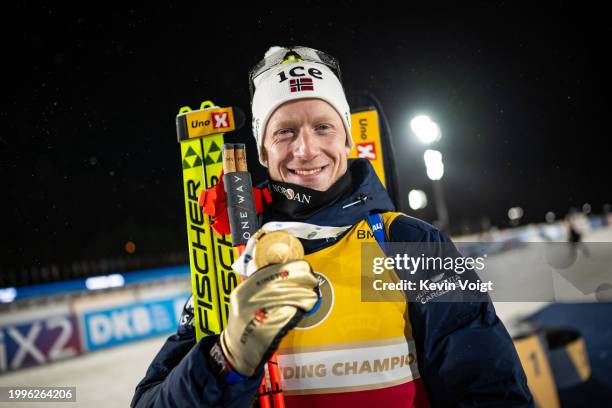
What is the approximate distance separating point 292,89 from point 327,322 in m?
1.05

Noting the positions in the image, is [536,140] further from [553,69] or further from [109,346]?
[109,346]

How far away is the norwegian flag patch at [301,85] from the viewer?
1.86m

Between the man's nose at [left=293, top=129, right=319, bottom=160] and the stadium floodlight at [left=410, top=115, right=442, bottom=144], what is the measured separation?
3.65 m

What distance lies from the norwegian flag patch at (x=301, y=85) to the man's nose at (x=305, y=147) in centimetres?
26

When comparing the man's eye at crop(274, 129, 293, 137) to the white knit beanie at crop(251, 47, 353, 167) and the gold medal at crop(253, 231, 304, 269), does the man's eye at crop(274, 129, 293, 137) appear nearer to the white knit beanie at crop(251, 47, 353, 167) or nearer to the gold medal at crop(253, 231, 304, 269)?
the white knit beanie at crop(251, 47, 353, 167)

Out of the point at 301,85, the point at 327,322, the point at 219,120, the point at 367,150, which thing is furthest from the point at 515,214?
the point at 327,322

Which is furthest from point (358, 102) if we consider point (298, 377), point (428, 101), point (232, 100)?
point (428, 101)

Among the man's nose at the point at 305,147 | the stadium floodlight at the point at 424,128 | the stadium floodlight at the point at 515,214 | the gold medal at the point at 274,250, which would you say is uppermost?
the stadium floodlight at the point at 424,128

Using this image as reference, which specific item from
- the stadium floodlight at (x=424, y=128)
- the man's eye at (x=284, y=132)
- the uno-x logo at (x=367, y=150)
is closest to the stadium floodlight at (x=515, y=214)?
the stadium floodlight at (x=424, y=128)

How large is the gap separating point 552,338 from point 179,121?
6.25 meters

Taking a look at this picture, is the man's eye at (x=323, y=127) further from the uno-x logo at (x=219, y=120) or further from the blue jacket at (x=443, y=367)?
the uno-x logo at (x=219, y=120)

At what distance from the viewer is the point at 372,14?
4.36 meters

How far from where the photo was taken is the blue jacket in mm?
1336

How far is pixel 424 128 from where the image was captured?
5625 mm
